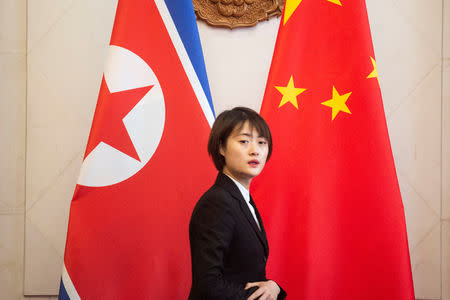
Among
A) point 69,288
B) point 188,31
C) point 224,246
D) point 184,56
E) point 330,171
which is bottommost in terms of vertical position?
point 69,288

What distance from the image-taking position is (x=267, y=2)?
70.6 inches

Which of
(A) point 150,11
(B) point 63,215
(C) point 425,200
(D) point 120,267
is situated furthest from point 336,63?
(B) point 63,215

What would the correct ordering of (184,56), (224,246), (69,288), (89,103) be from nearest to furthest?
(224,246)
(69,288)
(184,56)
(89,103)

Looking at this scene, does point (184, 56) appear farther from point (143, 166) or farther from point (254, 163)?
point (254, 163)

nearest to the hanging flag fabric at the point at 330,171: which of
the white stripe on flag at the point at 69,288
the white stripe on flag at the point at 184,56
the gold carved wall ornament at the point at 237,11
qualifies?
the white stripe on flag at the point at 184,56

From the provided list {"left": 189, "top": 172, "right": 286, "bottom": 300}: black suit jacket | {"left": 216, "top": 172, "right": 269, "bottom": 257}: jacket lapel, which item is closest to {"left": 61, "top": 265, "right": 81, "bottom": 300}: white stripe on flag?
{"left": 189, "top": 172, "right": 286, "bottom": 300}: black suit jacket

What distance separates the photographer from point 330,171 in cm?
138

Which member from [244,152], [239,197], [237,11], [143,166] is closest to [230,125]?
[244,152]

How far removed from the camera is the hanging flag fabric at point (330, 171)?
4.37 ft

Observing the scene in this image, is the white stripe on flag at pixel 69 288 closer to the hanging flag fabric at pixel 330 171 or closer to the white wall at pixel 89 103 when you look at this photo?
the white wall at pixel 89 103

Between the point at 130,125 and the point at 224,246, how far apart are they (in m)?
0.75

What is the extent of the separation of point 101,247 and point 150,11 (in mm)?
933

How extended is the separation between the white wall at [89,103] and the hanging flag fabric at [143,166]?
403mm

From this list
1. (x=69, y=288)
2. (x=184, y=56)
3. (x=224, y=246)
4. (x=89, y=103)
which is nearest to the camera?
(x=224, y=246)
